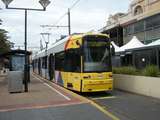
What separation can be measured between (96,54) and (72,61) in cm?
154

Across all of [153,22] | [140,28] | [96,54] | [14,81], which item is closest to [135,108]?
[96,54]

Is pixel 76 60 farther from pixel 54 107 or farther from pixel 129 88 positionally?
pixel 54 107

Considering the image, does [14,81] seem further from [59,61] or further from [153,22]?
[153,22]

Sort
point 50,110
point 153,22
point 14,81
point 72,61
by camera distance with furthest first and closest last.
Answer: point 153,22
point 14,81
point 72,61
point 50,110

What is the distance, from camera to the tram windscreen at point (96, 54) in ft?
66.5

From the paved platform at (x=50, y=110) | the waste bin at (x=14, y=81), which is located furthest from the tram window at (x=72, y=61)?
the paved platform at (x=50, y=110)

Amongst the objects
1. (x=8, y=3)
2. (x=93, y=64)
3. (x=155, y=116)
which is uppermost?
(x=8, y=3)

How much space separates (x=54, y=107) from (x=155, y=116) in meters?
4.15

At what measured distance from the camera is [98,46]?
20688mm

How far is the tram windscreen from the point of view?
20.3 meters

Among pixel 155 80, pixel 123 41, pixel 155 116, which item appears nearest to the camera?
pixel 155 116

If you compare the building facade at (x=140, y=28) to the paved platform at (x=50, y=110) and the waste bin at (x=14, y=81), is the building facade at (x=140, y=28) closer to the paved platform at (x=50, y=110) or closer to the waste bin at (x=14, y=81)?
the waste bin at (x=14, y=81)

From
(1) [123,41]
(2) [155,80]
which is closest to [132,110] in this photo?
(2) [155,80]

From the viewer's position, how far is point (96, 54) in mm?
20547
